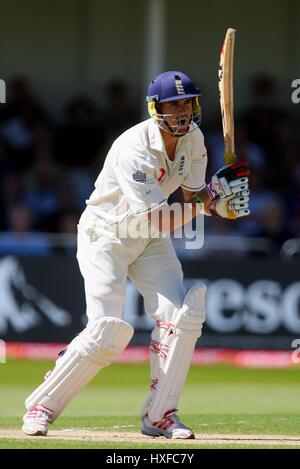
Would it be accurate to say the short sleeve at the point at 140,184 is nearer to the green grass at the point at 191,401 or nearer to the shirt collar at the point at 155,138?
the shirt collar at the point at 155,138

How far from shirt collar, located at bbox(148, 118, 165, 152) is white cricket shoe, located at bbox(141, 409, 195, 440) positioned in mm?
1268

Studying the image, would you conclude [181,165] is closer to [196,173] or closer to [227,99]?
[196,173]

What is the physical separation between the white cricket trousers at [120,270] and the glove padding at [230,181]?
404mm

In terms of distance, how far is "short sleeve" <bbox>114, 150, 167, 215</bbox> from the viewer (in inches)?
219

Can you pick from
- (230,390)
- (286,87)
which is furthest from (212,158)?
(230,390)

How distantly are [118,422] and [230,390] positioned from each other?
99.2 inches

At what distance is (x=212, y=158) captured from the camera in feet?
40.3

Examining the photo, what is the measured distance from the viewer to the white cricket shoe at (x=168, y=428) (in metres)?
5.61

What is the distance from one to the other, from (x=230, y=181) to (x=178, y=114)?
1.41 feet

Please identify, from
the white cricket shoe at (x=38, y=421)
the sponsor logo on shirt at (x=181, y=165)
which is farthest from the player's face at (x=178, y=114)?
the white cricket shoe at (x=38, y=421)

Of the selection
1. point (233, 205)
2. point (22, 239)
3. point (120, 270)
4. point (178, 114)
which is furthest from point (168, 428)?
point (22, 239)

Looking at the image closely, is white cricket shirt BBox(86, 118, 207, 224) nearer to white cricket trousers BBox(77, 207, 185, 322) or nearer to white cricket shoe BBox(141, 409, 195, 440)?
white cricket trousers BBox(77, 207, 185, 322)

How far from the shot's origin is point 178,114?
559 centimetres

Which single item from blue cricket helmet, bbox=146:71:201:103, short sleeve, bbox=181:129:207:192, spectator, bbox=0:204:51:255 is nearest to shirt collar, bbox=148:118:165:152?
blue cricket helmet, bbox=146:71:201:103
